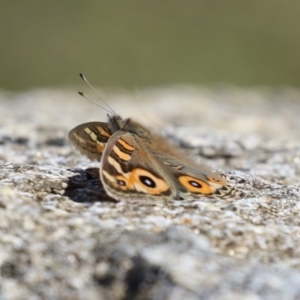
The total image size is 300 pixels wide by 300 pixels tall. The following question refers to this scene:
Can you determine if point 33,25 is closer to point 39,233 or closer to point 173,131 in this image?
point 173,131

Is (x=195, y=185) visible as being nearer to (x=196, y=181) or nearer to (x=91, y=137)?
(x=196, y=181)

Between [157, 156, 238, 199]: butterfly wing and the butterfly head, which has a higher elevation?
the butterfly head

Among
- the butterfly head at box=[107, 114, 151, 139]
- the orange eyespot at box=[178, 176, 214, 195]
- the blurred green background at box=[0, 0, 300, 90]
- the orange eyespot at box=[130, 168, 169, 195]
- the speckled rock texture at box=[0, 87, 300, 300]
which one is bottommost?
the speckled rock texture at box=[0, 87, 300, 300]

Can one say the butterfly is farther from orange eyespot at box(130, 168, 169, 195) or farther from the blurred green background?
the blurred green background

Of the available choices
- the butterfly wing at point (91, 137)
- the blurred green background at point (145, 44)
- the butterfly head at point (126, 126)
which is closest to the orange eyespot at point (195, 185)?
the butterfly head at point (126, 126)

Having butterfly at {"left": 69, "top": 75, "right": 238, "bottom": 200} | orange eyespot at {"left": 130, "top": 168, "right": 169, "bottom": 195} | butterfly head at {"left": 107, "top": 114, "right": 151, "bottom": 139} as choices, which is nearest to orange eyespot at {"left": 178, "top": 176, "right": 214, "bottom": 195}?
butterfly at {"left": 69, "top": 75, "right": 238, "bottom": 200}

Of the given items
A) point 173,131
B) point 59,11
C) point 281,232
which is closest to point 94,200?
point 281,232
